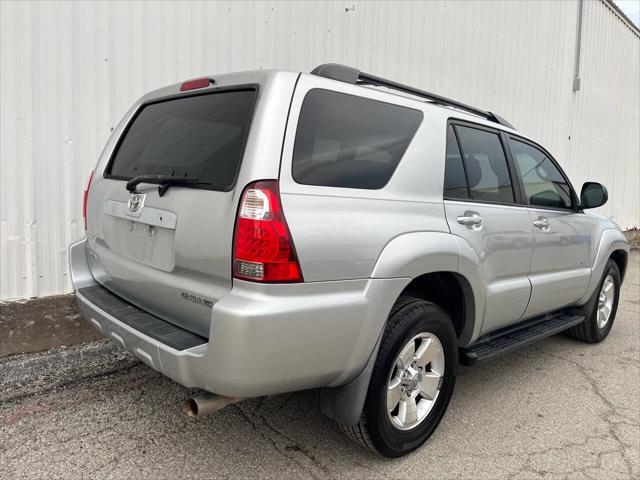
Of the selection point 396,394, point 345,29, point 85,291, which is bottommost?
point 396,394

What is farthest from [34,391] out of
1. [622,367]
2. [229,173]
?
[622,367]

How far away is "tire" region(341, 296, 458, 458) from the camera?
239cm

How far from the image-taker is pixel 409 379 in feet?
8.53

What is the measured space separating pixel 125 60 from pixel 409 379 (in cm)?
368

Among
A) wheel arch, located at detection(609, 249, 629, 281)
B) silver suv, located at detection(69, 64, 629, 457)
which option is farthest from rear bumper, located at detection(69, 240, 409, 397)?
wheel arch, located at detection(609, 249, 629, 281)

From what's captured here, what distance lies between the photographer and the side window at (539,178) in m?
3.62

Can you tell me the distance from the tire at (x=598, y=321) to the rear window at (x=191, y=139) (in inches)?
144

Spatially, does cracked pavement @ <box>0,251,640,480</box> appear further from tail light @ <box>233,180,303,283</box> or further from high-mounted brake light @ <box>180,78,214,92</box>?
high-mounted brake light @ <box>180,78,214,92</box>

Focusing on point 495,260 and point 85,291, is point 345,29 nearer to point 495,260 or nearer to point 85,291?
point 495,260

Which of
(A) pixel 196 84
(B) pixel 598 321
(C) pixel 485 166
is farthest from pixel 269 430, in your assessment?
(B) pixel 598 321

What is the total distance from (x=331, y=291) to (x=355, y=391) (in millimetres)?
518

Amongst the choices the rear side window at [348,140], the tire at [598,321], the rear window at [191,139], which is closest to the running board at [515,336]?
the tire at [598,321]

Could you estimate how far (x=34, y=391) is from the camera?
3.20 meters

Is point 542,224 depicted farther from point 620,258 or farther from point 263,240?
point 263,240
